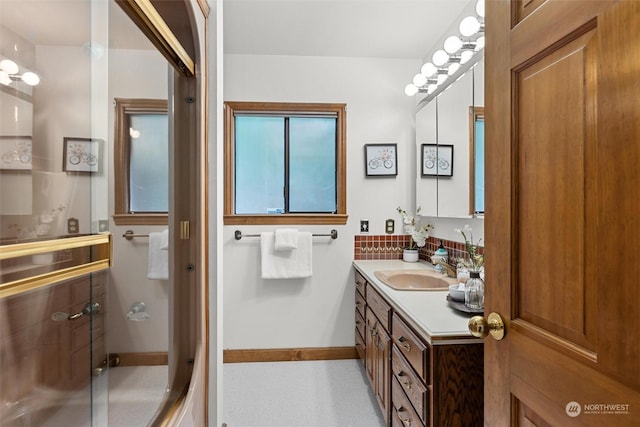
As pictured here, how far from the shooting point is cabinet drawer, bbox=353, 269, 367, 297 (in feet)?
7.74

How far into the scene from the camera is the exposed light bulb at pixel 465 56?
189 cm

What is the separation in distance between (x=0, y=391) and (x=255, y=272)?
2034mm

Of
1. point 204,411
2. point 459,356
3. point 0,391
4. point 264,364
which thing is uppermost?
point 0,391

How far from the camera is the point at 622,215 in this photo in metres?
0.50

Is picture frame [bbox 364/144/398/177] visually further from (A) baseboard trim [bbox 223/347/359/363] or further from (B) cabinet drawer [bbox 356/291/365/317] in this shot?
(A) baseboard trim [bbox 223/347/359/363]

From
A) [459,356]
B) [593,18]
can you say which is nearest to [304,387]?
[459,356]

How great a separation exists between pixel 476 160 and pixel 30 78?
192 centimetres

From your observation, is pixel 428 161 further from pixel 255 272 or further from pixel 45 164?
pixel 45 164

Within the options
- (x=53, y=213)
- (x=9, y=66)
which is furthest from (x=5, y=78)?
(x=53, y=213)

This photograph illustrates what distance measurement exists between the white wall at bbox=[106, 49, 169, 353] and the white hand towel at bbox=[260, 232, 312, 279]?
4.49 feet

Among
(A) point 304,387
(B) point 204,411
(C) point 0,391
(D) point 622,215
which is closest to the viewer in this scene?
(D) point 622,215

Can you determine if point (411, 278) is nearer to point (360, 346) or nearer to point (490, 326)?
point (360, 346)

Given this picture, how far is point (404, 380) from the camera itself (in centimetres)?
142

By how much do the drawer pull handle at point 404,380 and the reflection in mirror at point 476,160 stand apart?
968 millimetres
